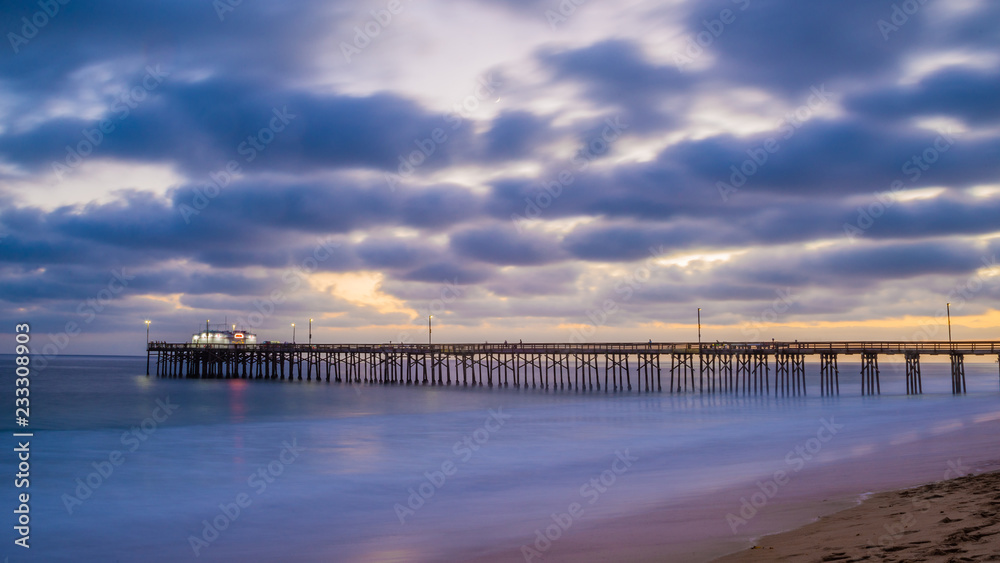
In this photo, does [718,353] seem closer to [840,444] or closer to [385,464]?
[840,444]

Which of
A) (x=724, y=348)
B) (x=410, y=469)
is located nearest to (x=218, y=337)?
(x=724, y=348)

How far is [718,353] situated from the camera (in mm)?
43281

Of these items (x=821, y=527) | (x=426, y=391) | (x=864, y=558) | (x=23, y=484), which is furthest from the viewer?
(x=426, y=391)

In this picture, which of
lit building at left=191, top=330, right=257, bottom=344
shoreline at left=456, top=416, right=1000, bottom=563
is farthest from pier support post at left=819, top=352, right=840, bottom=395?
lit building at left=191, top=330, right=257, bottom=344

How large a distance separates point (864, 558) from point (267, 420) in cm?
2854

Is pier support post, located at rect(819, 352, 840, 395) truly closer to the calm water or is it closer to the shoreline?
the calm water

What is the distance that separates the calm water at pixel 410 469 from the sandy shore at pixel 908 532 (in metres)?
1.16

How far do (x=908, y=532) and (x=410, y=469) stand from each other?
1231 cm

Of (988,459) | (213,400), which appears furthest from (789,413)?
(213,400)

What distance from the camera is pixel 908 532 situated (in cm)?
629

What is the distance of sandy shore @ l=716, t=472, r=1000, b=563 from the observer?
215 inches

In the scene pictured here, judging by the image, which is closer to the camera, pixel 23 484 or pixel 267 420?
pixel 23 484

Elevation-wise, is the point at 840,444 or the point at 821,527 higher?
the point at 821,527

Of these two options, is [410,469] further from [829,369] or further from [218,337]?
[218,337]
